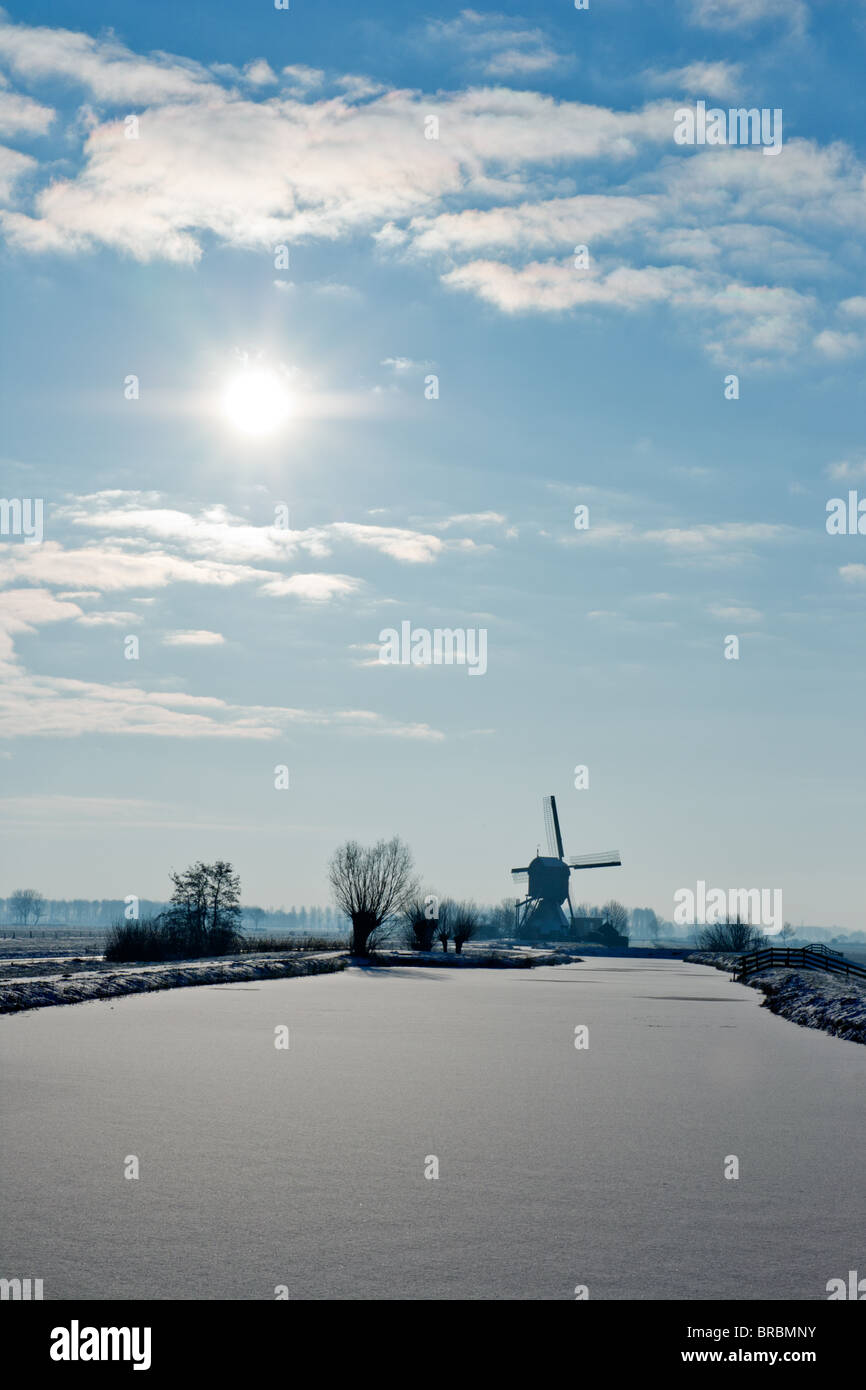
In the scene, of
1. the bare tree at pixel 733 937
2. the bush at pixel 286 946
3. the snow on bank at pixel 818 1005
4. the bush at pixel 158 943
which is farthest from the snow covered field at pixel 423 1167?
the bare tree at pixel 733 937

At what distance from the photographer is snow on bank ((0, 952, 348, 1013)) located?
28.5 m

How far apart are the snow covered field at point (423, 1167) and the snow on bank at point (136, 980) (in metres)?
7.65

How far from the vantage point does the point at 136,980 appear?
35.9 m

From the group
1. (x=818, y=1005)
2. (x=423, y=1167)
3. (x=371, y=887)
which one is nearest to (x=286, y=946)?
(x=371, y=887)

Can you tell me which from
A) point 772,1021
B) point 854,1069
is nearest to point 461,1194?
point 854,1069

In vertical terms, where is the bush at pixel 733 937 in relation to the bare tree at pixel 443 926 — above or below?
below

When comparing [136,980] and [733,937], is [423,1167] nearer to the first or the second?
[136,980]

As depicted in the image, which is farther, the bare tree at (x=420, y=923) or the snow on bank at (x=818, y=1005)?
the bare tree at (x=420, y=923)

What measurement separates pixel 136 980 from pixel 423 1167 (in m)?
28.0

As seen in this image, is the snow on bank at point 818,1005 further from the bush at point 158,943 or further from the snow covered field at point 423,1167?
the bush at point 158,943

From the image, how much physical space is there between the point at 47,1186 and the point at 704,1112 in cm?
748

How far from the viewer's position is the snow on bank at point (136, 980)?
93.4 ft

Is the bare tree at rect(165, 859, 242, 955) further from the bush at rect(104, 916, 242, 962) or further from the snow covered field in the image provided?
the snow covered field
